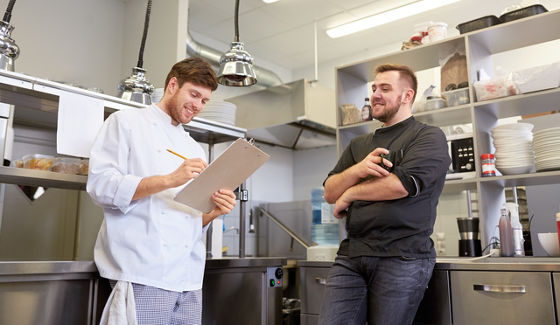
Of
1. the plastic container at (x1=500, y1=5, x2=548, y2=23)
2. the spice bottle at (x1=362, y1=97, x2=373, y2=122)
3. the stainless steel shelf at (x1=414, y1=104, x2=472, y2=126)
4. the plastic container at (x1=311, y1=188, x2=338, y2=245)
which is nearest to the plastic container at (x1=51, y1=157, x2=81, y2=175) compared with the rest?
the spice bottle at (x1=362, y1=97, x2=373, y2=122)

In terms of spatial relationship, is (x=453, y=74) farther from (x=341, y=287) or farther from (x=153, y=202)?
(x=153, y=202)

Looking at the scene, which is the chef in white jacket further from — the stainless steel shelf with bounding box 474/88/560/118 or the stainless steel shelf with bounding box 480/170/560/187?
the stainless steel shelf with bounding box 474/88/560/118

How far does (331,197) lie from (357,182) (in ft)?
0.50

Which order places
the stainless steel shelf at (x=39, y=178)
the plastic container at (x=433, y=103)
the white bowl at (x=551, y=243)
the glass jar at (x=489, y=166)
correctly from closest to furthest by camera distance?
the stainless steel shelf at (x=39, y=178) < the white bowl at (x=551, y=243) < the glass jar at (x=489, y=166) < the plastic container at (x=433, y=103)

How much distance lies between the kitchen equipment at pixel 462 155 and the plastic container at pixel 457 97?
197mm

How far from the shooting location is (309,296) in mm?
2533

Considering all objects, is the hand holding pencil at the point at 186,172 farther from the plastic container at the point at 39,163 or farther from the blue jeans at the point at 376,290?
the plastic container at the point at 39,163

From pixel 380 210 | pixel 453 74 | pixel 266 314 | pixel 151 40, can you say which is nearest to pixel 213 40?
pixel 151 40

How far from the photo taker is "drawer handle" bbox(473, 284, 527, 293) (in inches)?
73.6

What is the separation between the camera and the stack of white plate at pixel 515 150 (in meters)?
2.44

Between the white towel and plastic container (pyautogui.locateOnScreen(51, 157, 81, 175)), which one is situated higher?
plastic container (pyautogui.locateOnScreen(51, 157, 81, 175))

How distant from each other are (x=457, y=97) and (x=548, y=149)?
531 mm

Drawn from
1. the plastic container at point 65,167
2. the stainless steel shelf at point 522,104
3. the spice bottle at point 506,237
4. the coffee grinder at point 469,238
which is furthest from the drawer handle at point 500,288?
the plastic container at point 65,167

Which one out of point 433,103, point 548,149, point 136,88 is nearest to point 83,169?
point 136,88
